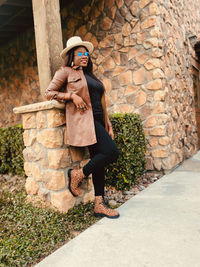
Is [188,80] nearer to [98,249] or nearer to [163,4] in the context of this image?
[163,4]

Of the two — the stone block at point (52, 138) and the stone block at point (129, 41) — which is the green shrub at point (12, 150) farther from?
the stone block at point (129, 41)

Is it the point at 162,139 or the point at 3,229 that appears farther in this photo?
the point at 162,139

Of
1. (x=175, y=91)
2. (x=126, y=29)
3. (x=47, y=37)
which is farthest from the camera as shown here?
(x=175, y=91)

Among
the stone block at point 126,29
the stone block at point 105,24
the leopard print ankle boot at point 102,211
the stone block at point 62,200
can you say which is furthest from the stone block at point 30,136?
the stone block at point 105,24

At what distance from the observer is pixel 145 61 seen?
169 inches

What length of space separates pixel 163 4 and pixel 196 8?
3257mm

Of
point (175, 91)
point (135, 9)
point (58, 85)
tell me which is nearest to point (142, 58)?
point (135, 9)

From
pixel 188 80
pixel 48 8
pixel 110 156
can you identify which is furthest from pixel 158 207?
pixel 188 80

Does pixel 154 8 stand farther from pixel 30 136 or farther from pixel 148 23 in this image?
pixel 30 136

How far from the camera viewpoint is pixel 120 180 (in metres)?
3.44

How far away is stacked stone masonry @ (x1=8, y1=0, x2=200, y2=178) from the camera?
4.20 metres

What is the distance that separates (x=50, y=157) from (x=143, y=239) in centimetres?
129

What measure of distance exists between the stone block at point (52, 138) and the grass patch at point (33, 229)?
2.40 feet

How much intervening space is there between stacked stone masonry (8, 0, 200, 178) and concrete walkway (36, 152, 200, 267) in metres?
1.68
